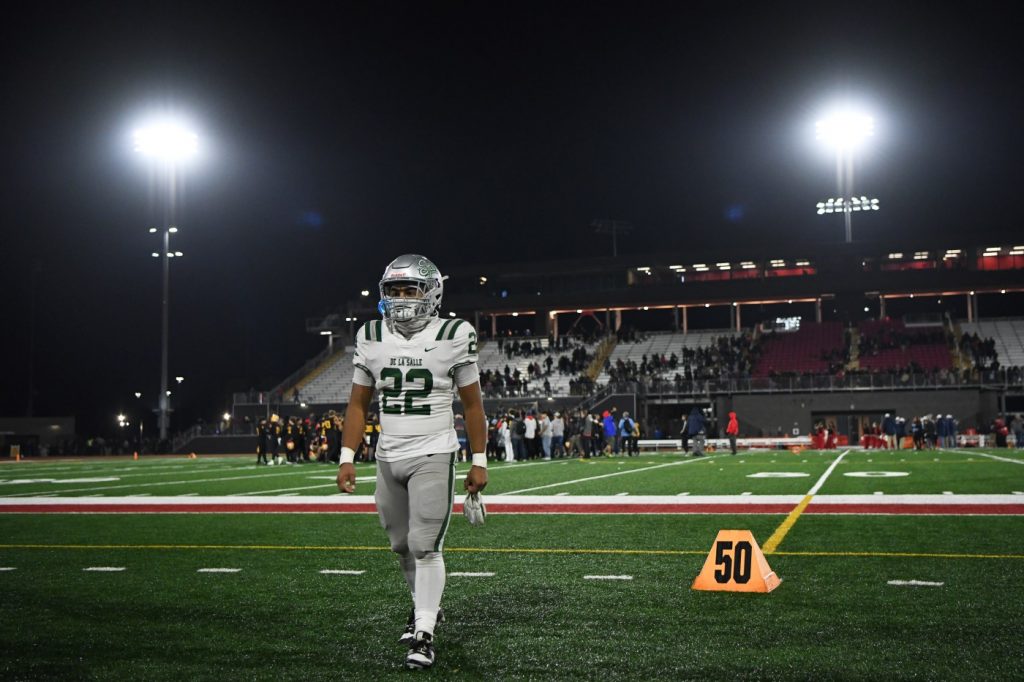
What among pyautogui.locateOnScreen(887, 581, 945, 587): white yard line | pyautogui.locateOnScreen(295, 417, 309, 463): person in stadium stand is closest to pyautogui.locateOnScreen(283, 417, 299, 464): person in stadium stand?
pyautogui.locateOnScreen(295, 417, 309, 463): person in stadium stand

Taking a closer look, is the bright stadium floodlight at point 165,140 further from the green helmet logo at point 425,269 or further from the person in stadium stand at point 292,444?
the green helmet logo at point 425,269

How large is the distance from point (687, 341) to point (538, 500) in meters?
43.8

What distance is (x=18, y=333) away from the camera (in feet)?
213

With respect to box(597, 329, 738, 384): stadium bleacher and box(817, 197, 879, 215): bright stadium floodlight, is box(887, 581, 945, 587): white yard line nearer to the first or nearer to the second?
box(597, 329, 738, 384): stadium bleacher

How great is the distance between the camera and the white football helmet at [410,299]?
5.04 m

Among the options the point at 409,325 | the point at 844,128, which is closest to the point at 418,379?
the point at 409,325

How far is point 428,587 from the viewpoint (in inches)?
188

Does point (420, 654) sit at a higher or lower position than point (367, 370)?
lower

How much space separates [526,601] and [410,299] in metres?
2.07

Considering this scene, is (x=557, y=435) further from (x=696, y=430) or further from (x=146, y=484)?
(x=146, y=484)

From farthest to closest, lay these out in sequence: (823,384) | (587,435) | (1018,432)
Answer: (823,384) → (1018,432) → (587,435)

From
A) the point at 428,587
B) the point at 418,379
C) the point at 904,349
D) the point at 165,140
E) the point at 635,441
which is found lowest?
the point at 428,587

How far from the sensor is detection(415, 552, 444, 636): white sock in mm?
4625

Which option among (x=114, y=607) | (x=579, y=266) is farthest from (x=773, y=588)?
(x=579, y=266)
